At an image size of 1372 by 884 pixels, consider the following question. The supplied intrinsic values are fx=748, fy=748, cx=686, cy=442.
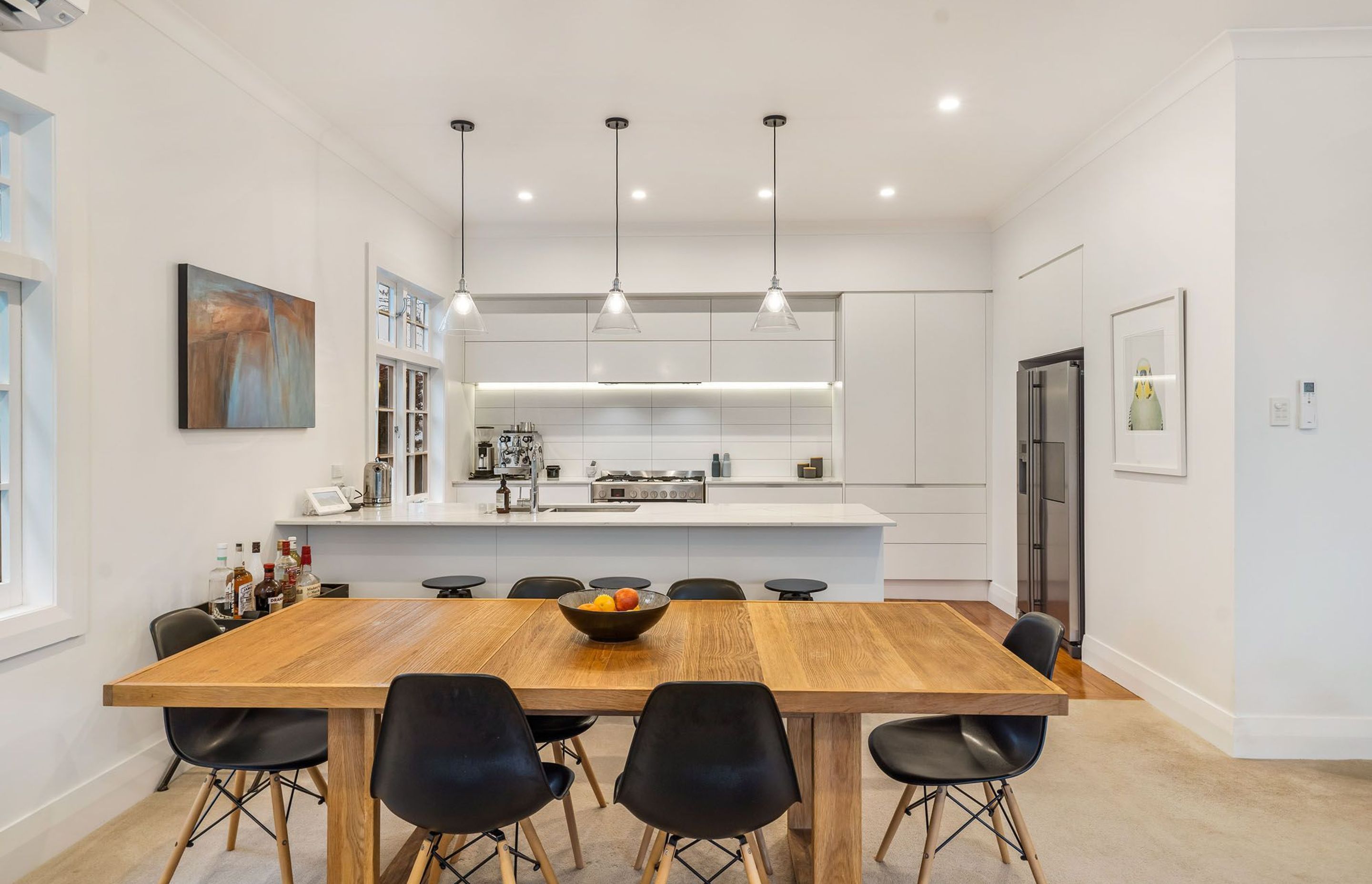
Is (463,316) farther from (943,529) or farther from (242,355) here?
(943,529)

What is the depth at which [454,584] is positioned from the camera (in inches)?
136

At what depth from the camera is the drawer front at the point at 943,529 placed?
18.7ft

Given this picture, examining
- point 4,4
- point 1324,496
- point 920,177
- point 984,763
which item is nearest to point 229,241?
point 4,4

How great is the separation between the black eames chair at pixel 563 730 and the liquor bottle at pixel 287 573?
1067 millimetres

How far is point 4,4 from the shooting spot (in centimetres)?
200

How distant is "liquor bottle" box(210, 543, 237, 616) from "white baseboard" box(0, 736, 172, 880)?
49 centimetres

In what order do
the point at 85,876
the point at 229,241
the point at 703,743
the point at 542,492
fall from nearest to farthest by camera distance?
the point at 703,743
the point at 85,876
the point at 229,241
the point at 542,492

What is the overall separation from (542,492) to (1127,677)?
4016mm

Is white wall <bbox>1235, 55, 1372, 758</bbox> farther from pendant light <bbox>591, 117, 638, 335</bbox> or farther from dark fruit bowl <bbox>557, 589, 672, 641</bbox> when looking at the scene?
pendant light <bbox>591, 117, 638, 335</bbox>

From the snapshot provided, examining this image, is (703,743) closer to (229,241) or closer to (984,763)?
(984,763)

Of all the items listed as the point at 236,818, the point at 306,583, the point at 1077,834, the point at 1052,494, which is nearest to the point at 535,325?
the point at 306,583

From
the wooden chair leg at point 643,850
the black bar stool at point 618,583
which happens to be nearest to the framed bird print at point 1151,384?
the black bar stool at point 618,583

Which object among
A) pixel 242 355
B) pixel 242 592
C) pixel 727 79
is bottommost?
pixel 242 592

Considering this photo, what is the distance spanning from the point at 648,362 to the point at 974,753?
431 centimetres
